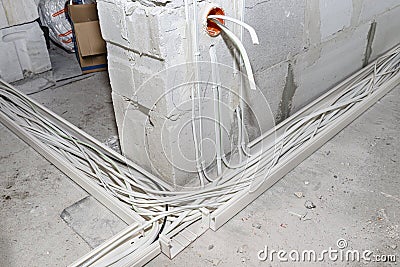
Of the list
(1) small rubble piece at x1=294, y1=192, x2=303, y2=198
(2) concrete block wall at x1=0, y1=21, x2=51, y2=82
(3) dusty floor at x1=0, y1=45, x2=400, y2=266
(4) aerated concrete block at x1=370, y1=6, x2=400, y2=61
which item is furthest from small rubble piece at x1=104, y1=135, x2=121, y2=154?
(4) aerated concrete block at x1=370, y1=6, x2=400, y2=61

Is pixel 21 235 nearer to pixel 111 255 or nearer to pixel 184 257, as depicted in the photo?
pixel 111 255

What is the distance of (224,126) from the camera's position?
1.69m

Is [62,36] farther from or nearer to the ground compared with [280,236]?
farther from the ground

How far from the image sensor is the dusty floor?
1.41 m

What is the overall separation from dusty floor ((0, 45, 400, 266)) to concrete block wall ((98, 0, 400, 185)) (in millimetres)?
317

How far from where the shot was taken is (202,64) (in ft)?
4.74

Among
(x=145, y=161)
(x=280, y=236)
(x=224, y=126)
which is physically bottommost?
(x=280, y=236)

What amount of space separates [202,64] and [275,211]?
668 millimetres

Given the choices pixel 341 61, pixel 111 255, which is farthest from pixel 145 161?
pixel 341 61

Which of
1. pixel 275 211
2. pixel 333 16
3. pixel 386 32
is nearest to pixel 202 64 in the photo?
pixel 275 211

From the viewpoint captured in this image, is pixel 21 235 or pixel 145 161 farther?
pixel 145 161

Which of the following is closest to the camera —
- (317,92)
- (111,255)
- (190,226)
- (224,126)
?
(111,255)

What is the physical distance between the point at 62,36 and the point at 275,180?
221cm

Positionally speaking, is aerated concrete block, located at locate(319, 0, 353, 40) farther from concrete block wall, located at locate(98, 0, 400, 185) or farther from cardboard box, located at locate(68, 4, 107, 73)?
cardboard box, located at locate(68, 4, 107, 73)
